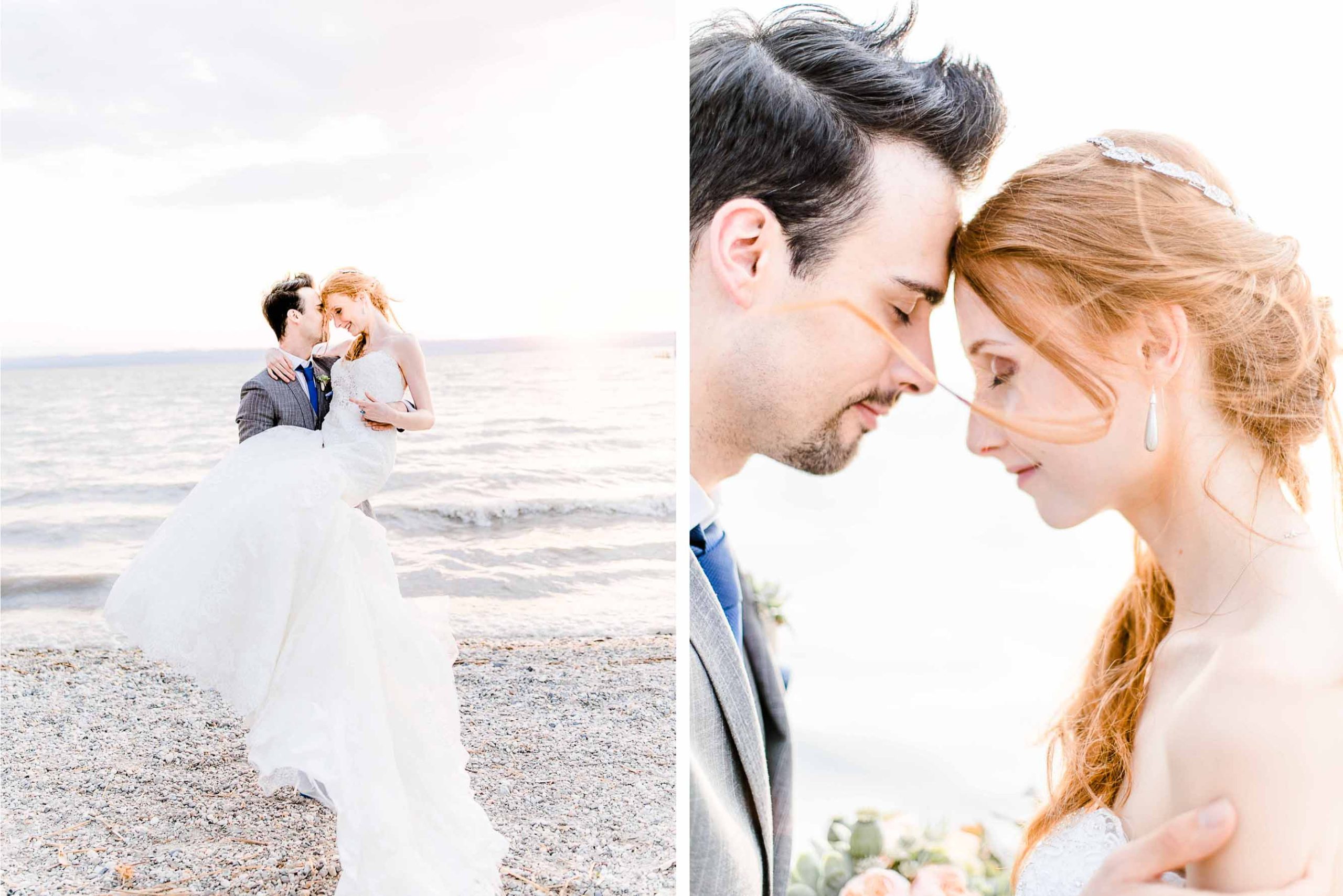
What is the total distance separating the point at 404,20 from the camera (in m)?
5.19

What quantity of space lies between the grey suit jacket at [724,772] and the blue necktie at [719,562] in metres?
0.04

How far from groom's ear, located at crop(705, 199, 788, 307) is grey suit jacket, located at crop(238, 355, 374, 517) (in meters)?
1.86

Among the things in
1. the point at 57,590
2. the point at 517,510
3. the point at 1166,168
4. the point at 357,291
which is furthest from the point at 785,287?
the point at 57,590

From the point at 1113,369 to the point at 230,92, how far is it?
5.39 m

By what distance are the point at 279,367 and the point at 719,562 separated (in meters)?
1.84

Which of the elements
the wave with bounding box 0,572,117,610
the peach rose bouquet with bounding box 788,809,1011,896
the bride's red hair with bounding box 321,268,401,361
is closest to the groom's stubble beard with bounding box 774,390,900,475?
the peach rose bouquet with bounding box 788,809,1011,896

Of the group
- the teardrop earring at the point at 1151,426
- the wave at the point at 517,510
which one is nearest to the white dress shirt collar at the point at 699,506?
the teardrop earring at the point at 1151,426

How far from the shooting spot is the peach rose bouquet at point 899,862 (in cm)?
157

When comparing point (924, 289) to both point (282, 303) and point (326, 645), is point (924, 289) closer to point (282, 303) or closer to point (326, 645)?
point (326, 645)

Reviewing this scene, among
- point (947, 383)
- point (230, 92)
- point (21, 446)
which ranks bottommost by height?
point (21, 446)

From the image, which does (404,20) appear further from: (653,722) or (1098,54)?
(1098,54)

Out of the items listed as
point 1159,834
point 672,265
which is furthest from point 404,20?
point 1159,834

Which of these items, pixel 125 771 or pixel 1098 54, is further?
pixel 125 771

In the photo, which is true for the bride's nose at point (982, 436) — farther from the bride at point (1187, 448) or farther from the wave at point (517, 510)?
the wave at point (517, 510)
